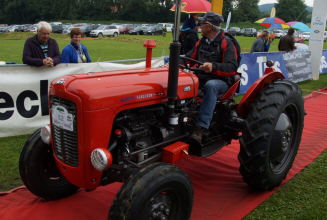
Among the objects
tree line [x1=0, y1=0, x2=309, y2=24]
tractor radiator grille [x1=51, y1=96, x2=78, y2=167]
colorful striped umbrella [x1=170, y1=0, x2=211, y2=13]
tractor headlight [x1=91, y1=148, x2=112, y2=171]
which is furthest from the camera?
tree line [x1=0, y1=0, x2=309, y2=24]

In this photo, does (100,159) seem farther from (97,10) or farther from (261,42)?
(97,10)

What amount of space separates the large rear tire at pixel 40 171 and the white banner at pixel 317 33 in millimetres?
10072

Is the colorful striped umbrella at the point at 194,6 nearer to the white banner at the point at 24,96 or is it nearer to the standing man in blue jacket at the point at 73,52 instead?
the standing man in blue jacket at the point at 73,52

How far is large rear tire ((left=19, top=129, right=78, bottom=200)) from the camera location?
2.99 m

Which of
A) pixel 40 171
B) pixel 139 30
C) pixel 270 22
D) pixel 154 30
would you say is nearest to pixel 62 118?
pixel 40 171

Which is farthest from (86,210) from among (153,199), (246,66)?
(246,66)

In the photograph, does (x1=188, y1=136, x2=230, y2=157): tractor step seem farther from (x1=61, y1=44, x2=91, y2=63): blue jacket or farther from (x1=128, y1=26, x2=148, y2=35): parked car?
(x1=128, y1=26, x2=148, y2=35): parked car

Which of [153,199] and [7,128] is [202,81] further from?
[7,128]

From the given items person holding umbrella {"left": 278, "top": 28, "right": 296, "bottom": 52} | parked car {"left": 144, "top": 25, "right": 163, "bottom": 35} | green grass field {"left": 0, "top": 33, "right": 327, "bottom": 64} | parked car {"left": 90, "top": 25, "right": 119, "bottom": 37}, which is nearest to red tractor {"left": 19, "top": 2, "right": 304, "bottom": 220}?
person holding umbrella {"left": 278, "top": 28, "right": 296, "bottom": 52}

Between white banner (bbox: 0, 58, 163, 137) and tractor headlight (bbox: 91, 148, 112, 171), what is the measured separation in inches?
119

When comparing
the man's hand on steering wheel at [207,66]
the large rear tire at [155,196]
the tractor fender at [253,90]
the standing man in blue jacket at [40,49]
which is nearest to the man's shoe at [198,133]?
the tractor fender at [253,90]

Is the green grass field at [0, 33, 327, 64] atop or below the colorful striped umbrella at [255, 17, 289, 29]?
below

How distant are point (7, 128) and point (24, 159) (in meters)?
2.24

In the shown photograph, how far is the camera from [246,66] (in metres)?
8.20
